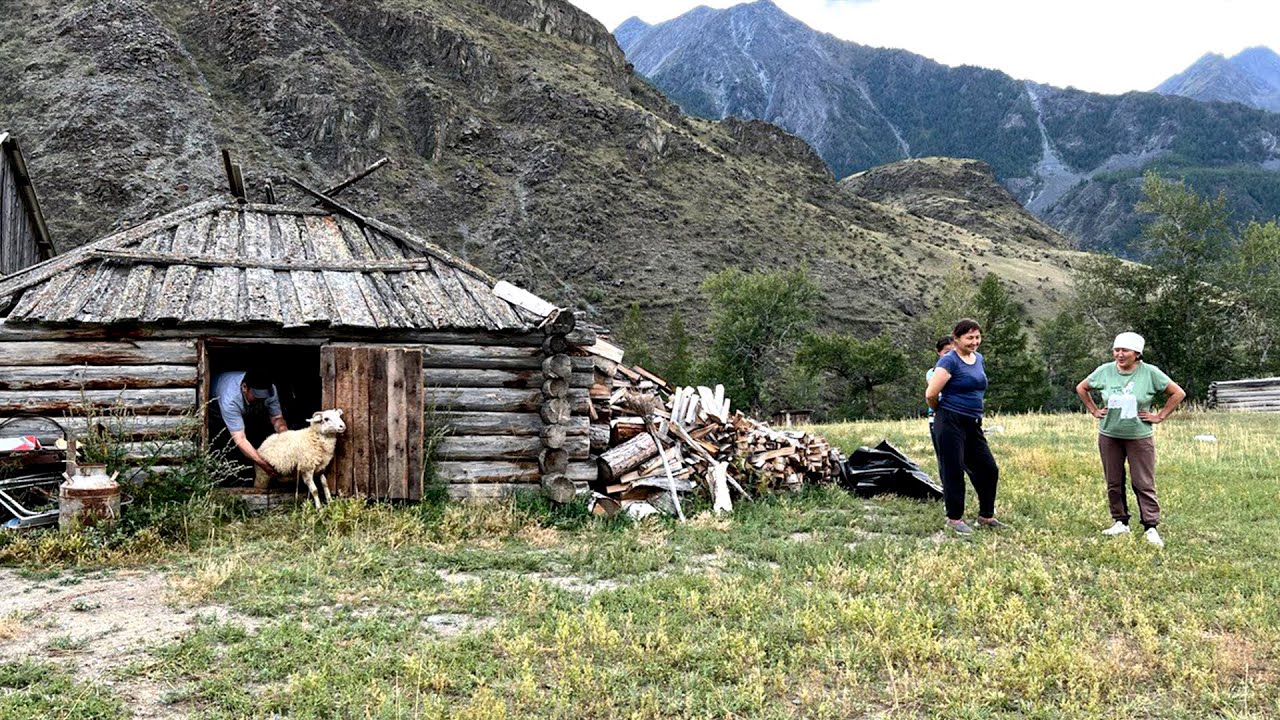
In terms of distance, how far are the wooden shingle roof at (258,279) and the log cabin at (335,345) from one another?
0.08ft

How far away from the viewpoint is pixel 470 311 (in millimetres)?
9086

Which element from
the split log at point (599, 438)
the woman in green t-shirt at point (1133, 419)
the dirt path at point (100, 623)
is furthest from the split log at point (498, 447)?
the woman in green t-shirt at point (1133, 419)

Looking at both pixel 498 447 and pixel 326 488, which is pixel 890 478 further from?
pixel 326 488

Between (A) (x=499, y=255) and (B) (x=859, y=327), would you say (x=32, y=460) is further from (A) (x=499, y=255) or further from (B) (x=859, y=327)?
(B) (x=859, y=327)

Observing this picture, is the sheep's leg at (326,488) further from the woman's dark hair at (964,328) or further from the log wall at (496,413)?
the woman's dark hair at (964,328)

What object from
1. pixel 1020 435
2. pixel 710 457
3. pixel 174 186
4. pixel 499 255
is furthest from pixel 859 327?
pixel 710 457

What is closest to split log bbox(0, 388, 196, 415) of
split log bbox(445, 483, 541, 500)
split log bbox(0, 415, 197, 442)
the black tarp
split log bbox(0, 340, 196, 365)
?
split log bbox(0, 415, 197, 442)

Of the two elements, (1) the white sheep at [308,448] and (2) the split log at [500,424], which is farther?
(2) the split log at [500,424]

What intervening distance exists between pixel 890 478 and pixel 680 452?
2866mm

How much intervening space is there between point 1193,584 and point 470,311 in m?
7.33

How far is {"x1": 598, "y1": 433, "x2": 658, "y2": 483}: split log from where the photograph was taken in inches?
360

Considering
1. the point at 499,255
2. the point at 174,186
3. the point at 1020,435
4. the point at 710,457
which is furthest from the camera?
the point at 499,255

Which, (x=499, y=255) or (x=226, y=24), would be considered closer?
(x=499, y=255)

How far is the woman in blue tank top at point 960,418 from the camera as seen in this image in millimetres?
7777
